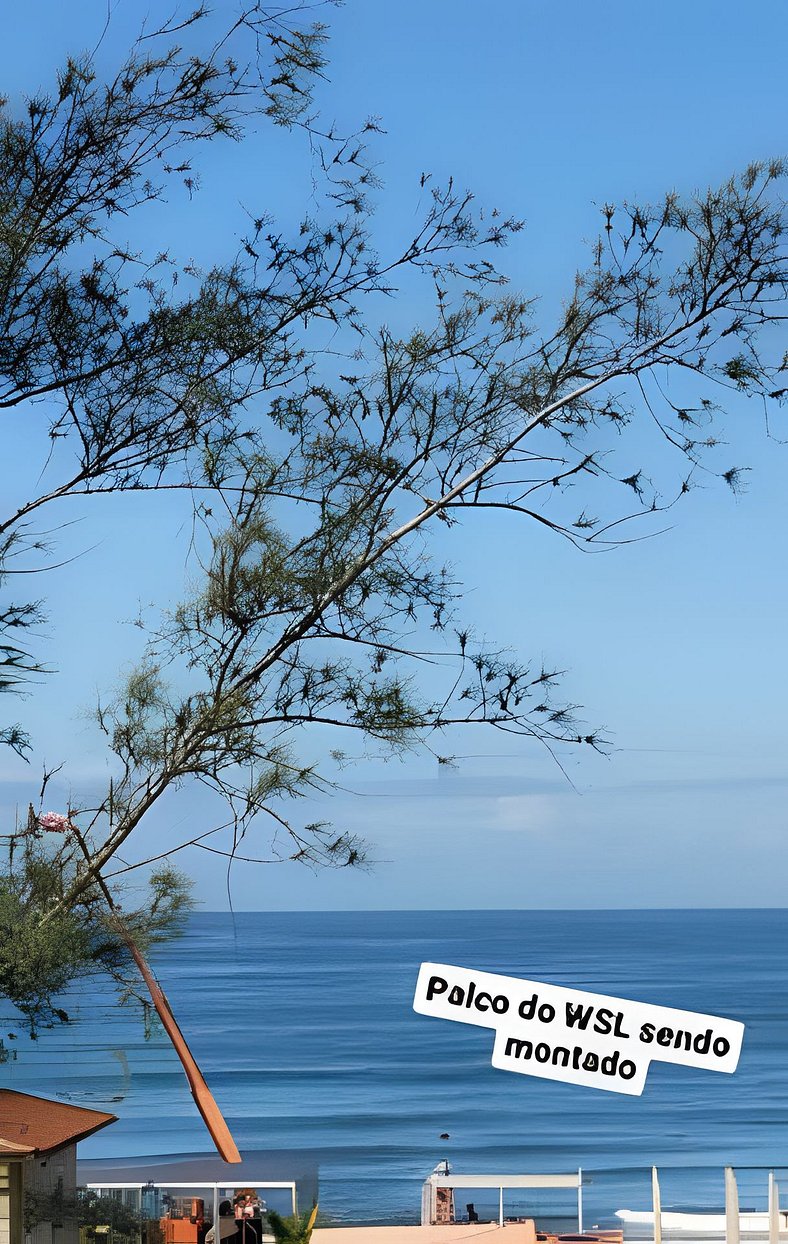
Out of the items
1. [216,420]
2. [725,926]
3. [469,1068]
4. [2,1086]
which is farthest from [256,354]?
[725,926]

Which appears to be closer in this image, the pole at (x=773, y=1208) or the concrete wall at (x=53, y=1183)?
the concrete wall at (x=53, y=1183)

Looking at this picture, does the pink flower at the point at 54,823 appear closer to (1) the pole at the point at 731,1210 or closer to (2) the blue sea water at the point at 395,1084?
(2) the blue sea water at the point at 395,1084

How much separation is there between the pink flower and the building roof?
672 mm

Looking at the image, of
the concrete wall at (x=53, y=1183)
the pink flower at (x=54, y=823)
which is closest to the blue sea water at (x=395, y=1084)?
the concrete wall at (x=53, y=1183)

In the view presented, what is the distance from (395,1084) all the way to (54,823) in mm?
18328

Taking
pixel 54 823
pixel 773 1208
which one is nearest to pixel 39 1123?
pixel 54 823

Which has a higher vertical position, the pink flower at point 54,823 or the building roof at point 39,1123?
the pink flower at point 54,823

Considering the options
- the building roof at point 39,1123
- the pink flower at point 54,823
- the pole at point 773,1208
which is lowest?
the pole at point 773,1208

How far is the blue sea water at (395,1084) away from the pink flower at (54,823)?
45 cm

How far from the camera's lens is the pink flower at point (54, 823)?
3.80m

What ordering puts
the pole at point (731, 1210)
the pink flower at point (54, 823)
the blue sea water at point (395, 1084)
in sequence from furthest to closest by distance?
the pole at point (731, 1210) < the blue sea water at point (395, 1084) < the pink flower at point (54, 823)

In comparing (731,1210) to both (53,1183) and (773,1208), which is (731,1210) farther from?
(53,1183)

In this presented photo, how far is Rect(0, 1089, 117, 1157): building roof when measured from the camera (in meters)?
3.37

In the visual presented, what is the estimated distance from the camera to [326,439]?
4.13 m
